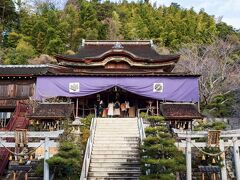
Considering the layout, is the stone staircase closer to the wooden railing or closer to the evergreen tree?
the evergreen tree

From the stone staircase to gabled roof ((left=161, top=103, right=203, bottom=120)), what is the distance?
7.87 ft

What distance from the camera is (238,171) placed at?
12492mm

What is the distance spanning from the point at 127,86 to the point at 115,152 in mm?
8048

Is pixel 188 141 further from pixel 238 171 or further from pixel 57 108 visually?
pixel 57 108

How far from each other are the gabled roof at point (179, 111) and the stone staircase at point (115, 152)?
2.40 metres

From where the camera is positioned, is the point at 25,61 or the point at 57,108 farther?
the point at 25,61

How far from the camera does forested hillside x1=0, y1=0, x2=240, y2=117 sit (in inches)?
1190

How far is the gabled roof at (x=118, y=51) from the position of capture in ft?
80.5

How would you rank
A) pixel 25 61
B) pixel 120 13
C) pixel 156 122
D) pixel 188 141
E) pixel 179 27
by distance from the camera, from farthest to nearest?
1. pixel 120 13
2. pixel 179 27
3. pixel 25 61
4. pixel 156 122
5. pixel 188 141

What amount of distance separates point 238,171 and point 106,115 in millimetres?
11301

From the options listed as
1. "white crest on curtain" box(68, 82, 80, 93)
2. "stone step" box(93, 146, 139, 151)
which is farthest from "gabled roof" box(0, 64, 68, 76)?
"stone step" box(93, 146, 139, 151)

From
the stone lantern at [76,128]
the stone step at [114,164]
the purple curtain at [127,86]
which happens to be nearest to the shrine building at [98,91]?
the purple curtain at [127,86]

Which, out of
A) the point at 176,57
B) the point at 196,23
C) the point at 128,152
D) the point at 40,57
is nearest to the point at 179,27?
the point at 196,23

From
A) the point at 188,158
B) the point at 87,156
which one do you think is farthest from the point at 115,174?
the point at 188,158
